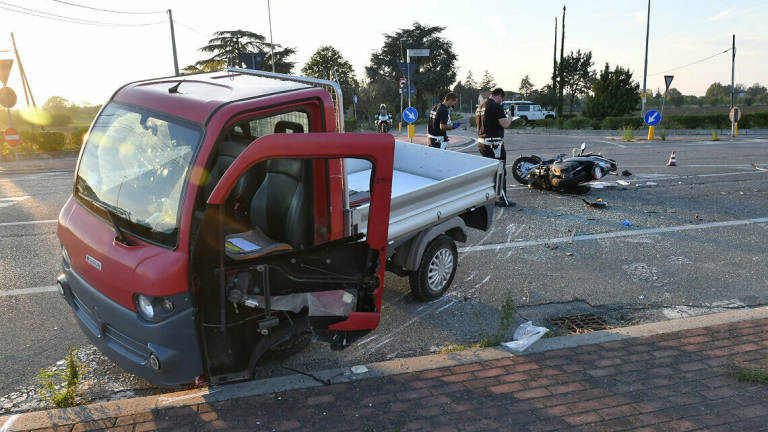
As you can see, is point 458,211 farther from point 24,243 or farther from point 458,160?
point 24,243

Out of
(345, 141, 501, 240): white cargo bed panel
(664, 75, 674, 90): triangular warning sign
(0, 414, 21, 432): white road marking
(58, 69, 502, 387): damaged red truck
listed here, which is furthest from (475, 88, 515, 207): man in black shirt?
(664, 75, 674, 90): triangular warning sign

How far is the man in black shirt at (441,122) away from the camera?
31.9ft

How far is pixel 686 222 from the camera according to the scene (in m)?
8.03

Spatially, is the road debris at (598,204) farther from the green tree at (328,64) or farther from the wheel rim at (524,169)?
the green tree at (328,64)

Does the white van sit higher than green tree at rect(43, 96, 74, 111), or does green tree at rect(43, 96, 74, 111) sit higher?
green tree at rect(43, 96, 74, 111)

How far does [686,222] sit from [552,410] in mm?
5980

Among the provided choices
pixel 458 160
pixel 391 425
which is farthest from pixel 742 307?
pixel 391 425

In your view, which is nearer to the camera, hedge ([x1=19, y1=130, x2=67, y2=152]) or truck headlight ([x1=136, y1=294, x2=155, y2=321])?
truck headlight ([x1=136, y1=294, x2=155, y2=321])

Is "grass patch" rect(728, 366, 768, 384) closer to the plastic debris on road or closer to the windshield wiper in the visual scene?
the plastic debris on road

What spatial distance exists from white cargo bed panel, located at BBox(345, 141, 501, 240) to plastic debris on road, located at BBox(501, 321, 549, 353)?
1.23 m

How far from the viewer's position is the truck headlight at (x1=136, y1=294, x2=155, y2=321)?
3080 mm

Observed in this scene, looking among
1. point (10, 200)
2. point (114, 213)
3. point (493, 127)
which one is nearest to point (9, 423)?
point (114, 213)

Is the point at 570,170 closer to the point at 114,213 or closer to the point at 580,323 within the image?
the point at 580,323

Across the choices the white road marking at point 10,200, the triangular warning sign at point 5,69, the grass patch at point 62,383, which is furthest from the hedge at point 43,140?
the grass patch at point 62,383
